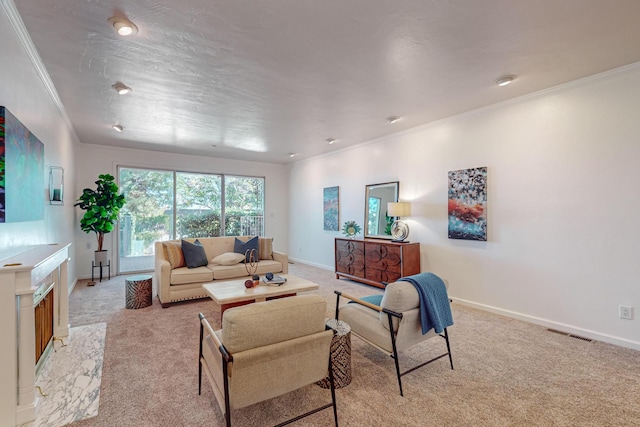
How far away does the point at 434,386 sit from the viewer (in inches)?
85.7

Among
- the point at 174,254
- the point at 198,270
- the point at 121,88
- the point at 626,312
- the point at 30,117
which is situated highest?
the point at 121,88

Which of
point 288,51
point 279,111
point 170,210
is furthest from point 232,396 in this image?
point 170,210

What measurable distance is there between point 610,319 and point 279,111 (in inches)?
170

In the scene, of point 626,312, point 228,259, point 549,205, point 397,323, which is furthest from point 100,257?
point 626,312

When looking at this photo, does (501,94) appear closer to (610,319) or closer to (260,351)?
(610,319)

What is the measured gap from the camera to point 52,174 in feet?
11.5

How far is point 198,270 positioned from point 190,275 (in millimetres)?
165

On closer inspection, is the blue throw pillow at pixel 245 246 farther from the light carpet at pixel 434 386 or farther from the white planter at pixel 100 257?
the white planter at pixel 100 257

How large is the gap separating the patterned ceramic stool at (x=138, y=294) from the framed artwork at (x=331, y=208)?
12.0 feet

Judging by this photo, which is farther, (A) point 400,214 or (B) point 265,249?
(B) point 265,249

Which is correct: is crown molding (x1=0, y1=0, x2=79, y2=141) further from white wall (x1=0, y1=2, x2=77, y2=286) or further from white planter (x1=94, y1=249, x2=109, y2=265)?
white planter (x1=94, y1=249, x2=109, y2=265)

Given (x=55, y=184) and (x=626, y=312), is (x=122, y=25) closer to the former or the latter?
(x=55, y=184)

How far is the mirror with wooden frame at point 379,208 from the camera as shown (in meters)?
5.07

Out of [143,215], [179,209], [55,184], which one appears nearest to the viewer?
[55,184]
